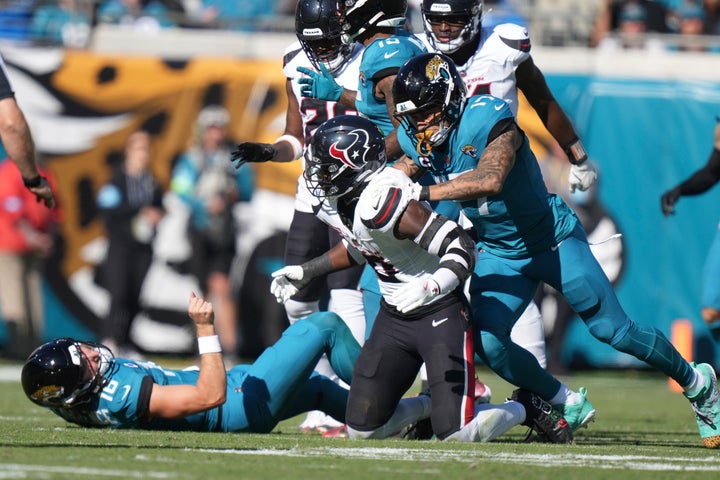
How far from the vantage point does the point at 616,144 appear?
37.6 ft

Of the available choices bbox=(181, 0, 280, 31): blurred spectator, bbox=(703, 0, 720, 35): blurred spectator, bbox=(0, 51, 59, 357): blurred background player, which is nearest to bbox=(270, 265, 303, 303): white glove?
bbox=(0, 51, 59, 357): blurred background player

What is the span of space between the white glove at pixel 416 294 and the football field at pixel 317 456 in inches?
22.8

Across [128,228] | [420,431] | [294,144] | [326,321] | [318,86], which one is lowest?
[128,228]

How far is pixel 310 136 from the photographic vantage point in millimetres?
6773

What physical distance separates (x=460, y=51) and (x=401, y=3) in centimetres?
41

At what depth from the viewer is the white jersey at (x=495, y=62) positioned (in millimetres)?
6457

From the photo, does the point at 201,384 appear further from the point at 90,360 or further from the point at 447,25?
the point at 447,25

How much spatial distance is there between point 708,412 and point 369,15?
2549 mm

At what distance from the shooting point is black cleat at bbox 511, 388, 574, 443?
5.96 meters

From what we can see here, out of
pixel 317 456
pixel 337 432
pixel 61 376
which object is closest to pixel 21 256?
pixel 337 432

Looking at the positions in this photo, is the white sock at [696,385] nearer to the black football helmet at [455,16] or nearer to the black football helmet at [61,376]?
the black football helmet at [455,16]

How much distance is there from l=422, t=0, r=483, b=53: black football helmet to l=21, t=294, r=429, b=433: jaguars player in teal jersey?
1.46 m

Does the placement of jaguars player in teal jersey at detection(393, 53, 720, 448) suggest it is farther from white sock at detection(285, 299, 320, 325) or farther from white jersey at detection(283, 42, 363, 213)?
white sock at detection(285, 299, 320, 325)

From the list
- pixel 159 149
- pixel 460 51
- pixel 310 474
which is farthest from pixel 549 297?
pixel 310 474
